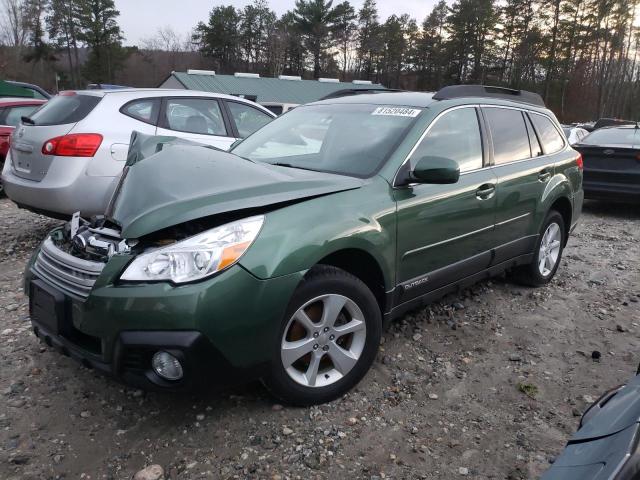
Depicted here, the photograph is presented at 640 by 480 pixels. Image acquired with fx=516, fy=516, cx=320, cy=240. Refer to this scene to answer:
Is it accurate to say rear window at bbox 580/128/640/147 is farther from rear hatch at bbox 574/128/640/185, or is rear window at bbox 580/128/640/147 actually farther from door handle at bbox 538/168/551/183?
door handle at bbox 538/168/551/183

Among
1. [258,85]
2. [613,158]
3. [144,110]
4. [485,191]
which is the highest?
[258,85]

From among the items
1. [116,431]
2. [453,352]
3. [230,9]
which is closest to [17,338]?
[116,431]

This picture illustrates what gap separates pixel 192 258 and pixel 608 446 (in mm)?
1658

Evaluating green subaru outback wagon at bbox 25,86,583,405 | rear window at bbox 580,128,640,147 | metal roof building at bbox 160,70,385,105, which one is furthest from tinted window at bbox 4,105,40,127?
metal roof building at bbox 160,70,385,105

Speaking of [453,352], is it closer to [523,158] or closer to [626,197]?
[523,158]

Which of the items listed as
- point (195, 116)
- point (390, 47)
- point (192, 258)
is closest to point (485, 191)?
point (192, 258)

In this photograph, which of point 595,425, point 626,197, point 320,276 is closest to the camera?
point 595,425

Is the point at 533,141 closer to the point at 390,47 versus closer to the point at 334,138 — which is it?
the point at 334,138

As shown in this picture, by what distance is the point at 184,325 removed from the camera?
7.11 feet

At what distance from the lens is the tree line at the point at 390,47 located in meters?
45.6

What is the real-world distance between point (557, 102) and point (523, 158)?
2029 inches

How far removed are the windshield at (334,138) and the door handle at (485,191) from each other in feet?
2.43

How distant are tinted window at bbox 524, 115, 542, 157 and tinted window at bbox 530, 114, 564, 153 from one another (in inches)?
3.4

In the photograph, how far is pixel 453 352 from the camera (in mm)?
3502
